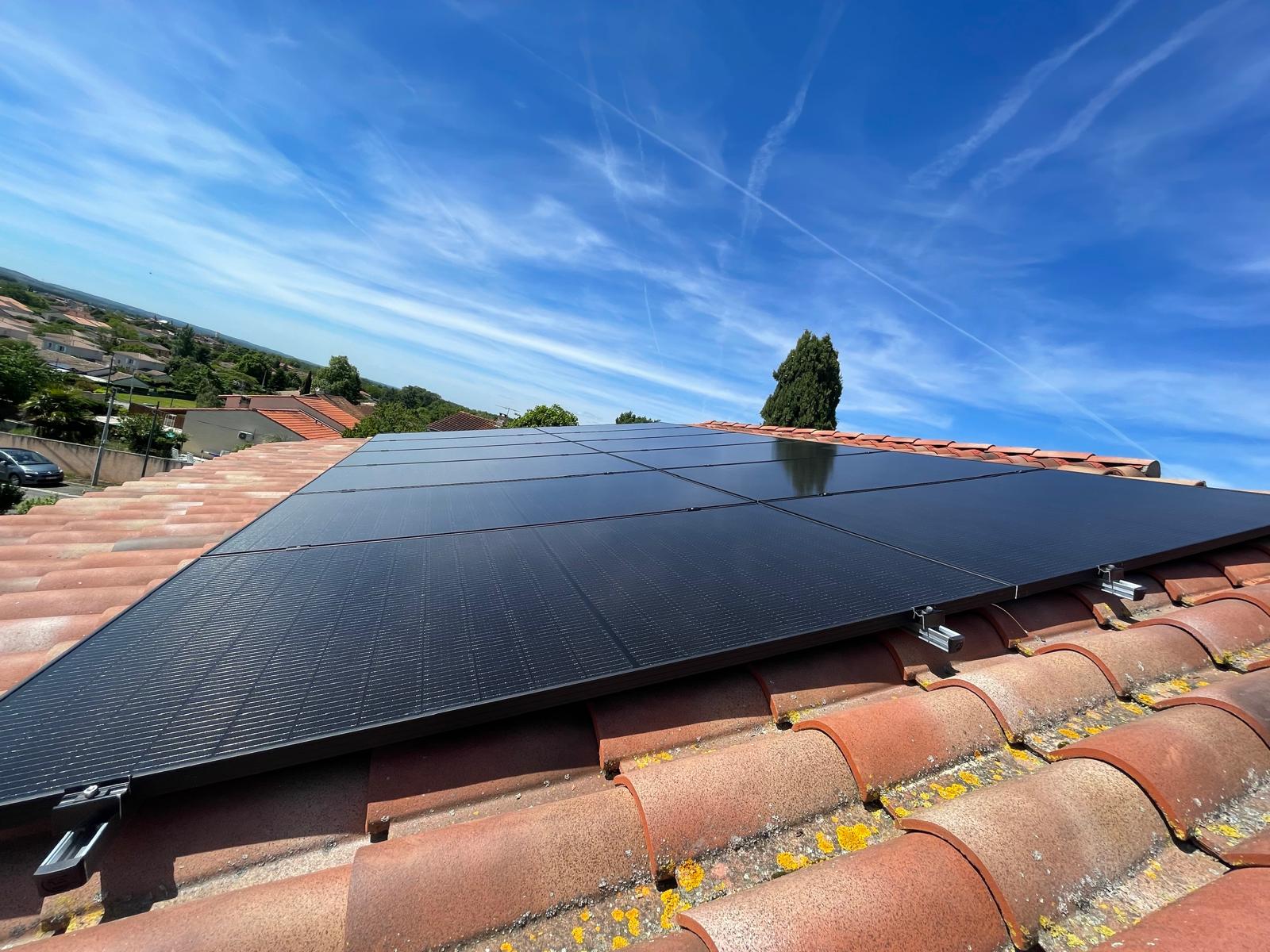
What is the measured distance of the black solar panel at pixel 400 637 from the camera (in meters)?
1.42

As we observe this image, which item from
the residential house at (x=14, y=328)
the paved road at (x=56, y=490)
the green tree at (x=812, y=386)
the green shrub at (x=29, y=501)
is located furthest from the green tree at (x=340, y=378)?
the green tree at (x=812, y=386)

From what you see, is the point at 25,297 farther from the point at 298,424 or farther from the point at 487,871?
the point at 487,871

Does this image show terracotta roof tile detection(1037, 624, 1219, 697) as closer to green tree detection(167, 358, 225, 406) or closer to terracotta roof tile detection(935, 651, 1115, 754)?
terracotta roof tile detection(935, 651, 1115, 754)

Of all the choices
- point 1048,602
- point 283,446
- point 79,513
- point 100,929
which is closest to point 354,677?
point 100,929

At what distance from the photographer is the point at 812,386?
33031 mm

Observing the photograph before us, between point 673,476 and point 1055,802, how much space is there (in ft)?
13.3

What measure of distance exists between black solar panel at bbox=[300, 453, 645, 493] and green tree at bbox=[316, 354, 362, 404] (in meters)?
106

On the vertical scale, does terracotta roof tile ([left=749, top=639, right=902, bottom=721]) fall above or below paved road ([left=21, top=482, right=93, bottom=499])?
above

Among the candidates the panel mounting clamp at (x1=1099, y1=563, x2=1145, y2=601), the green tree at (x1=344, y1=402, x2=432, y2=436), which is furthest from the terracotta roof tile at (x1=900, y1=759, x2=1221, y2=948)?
the green tree at (x1=344, y1=402, x2=432, y2=436)

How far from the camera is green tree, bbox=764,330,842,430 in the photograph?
108 ft

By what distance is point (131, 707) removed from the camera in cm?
155

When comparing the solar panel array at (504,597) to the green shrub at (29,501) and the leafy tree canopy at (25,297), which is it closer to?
the green shrub at (29,501)

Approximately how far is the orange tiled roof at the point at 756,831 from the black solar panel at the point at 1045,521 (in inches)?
25.7

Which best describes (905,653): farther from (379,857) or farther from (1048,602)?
(379,857)
